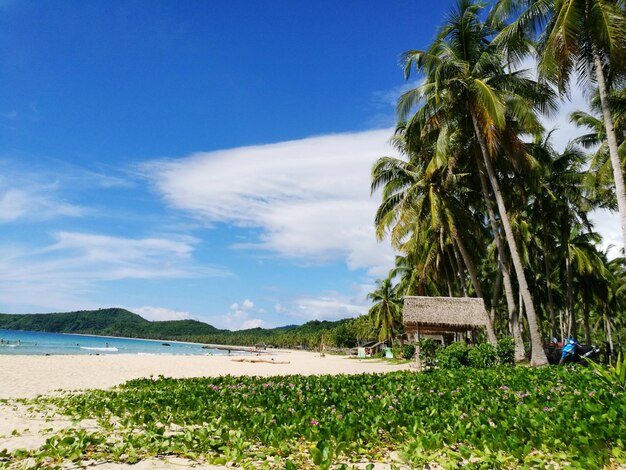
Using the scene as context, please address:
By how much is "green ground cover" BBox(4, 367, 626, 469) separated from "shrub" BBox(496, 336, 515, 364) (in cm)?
822

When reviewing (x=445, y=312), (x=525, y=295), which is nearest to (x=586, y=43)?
(x=525, y=295)

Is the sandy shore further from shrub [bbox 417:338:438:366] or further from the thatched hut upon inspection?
the thatched hut

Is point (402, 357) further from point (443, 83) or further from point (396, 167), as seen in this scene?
point (443, 83)

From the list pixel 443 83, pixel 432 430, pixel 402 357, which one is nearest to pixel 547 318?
pixel 402 357

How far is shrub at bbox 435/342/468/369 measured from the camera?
50.3 feet

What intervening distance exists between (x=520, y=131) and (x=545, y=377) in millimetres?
12461

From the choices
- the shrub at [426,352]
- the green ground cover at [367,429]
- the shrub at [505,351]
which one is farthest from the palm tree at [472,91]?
the green ground cover at [367,429]

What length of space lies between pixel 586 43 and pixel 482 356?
34.0 feet

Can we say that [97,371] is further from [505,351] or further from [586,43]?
[586,43]

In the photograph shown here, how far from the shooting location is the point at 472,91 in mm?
16156

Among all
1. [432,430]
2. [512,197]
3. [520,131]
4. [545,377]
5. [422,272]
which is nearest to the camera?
[432,430]

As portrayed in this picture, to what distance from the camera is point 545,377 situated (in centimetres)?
938

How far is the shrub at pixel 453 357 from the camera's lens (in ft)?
50.3

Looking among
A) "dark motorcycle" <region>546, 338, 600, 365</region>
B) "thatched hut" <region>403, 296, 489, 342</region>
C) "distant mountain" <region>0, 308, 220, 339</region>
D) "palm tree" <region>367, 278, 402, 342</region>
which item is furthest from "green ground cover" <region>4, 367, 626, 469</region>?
"distant mountain" <region>0, 308, 220, 339</region>
